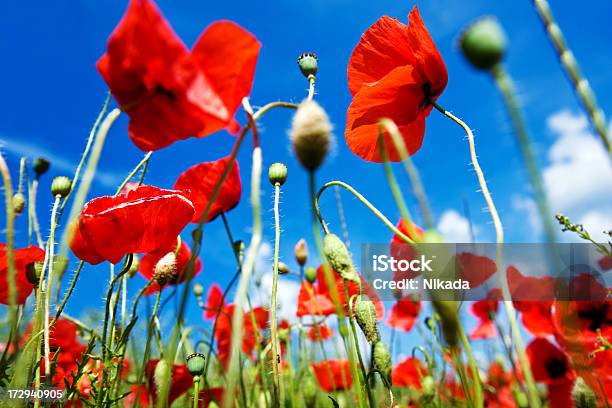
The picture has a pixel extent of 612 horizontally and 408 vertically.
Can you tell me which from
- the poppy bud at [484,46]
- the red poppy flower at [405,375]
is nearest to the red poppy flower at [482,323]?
the red poppy flower at [405,375]

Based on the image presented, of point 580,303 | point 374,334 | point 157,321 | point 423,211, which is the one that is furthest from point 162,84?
point 580,303

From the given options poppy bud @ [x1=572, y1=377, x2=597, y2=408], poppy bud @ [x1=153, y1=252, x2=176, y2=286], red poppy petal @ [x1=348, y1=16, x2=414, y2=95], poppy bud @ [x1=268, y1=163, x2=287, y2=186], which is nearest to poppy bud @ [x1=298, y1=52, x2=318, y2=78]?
red poppy petal @ [x1=348, y1=16, x2=414, y2=95]

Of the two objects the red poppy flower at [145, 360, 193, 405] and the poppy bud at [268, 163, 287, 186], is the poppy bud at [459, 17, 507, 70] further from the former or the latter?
the red poppy flower at [145, 360, 193, 405]

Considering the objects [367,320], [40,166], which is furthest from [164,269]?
[40,166]

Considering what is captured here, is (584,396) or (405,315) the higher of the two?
(405,315)

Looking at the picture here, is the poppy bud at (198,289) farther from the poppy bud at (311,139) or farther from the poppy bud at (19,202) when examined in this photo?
the poppy bud at (311,139)

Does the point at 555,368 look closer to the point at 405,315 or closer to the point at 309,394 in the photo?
the point at 405,315
